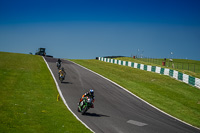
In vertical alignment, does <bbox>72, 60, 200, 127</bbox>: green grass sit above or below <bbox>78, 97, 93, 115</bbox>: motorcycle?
below

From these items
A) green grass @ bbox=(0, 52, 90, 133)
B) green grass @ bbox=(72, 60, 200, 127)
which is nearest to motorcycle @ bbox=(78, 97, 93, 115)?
green grass @ bbox=(0, 52, 90, 133)

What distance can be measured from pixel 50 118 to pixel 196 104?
583 inches

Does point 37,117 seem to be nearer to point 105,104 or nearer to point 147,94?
point 105,104

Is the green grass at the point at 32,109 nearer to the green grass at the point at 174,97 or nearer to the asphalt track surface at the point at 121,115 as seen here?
the asphalt track surface at the point at 121,115

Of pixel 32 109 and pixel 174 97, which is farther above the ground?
pixel 32 109

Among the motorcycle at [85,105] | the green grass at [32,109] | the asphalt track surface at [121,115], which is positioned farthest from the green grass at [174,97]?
the green grass at [32,109]

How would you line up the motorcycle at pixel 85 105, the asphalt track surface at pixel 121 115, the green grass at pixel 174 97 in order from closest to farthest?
the asphalt track surface at pixel 121 115 < the motorcycle at pixel 85 105 < the green grass at pixel 174 97


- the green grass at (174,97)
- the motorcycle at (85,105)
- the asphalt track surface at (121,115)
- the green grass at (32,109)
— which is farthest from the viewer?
the green grass at (174,97)

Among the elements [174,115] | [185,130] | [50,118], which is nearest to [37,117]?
[50,118]

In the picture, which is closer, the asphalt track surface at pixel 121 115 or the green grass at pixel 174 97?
the asphalt track surface at pixel 121 115

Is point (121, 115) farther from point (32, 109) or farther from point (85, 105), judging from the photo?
point (32, 109)

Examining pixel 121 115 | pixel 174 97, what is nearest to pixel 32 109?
pixel 121 115

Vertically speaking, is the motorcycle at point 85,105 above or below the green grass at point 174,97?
above

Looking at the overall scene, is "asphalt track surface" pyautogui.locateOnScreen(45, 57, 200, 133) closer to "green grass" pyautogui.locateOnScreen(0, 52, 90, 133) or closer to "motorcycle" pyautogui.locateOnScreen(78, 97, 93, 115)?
"motorcycle" pyautogui.locateOnScreen(78, 97, 93, 115)
